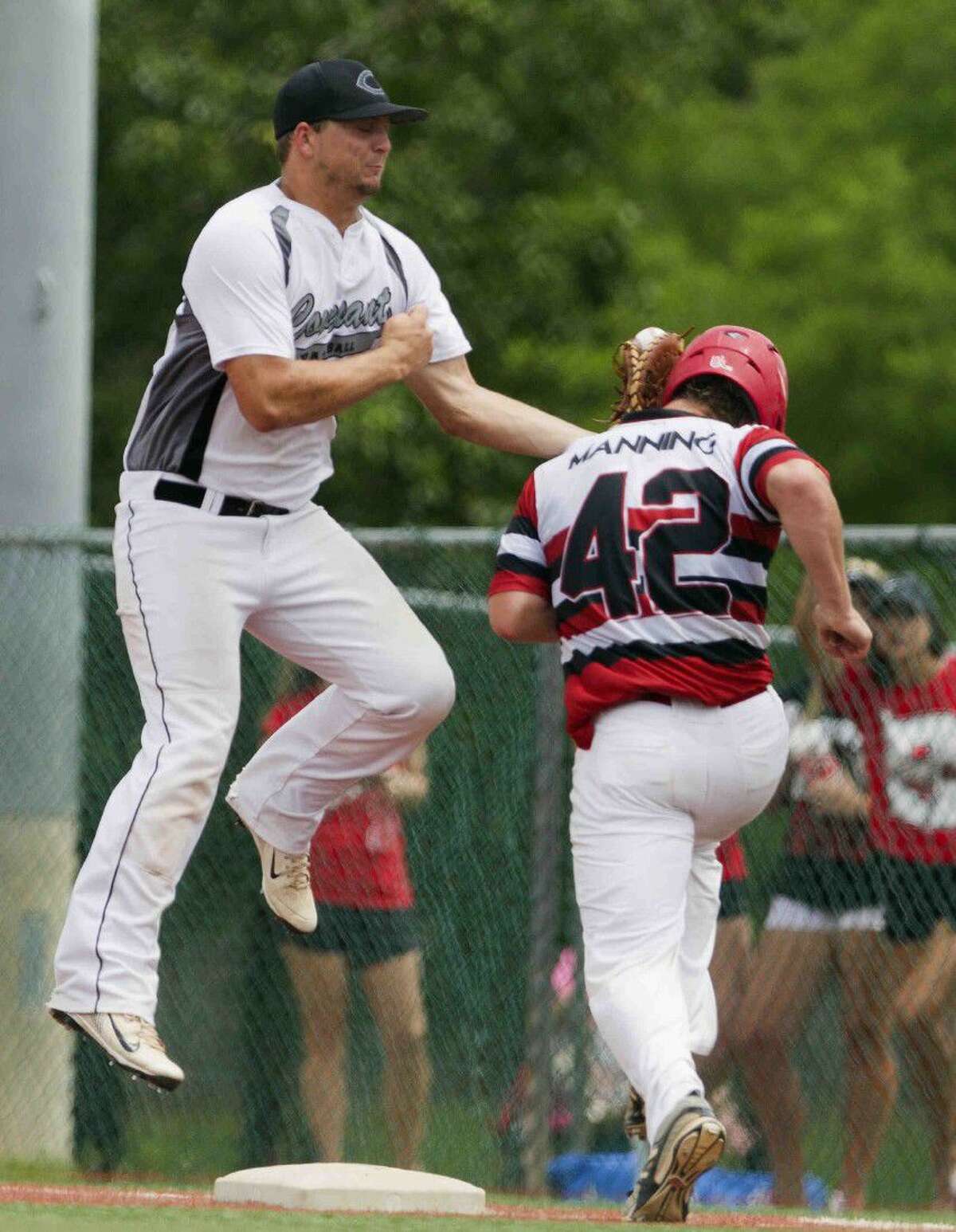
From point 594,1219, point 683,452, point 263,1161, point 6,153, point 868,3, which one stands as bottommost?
point 263,1161

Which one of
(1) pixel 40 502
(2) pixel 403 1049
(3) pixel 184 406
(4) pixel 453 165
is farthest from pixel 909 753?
(4) pixel 453 165

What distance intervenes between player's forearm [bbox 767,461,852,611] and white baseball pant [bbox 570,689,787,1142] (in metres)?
0.43

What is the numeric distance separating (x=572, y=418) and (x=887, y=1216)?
11663mm

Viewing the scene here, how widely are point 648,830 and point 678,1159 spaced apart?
2.55ft

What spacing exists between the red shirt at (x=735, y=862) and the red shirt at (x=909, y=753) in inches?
19.8

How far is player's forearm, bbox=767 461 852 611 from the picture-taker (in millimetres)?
5121

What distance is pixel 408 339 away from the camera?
580 centimetres

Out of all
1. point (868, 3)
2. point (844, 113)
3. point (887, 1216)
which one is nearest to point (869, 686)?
point (887, 1216)

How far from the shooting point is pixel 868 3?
29.0 m

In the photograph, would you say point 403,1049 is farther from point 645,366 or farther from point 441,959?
point 645,366

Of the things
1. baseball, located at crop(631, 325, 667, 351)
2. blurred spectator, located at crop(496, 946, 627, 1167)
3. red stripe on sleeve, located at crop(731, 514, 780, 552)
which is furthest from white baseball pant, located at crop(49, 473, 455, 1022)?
blurred spectator, located at crop(496, 946, 627, 1167)

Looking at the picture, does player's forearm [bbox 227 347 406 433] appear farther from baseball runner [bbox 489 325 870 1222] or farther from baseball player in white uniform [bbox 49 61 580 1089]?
baseball runner [bbox 489 325 870 1222]

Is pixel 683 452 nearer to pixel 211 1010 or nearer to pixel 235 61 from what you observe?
pixel 211 1010

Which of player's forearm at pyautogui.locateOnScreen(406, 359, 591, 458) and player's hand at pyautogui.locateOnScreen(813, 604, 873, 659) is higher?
player's forearm at pyautogui.locateOnScreen(406, 359, 591, 458)
